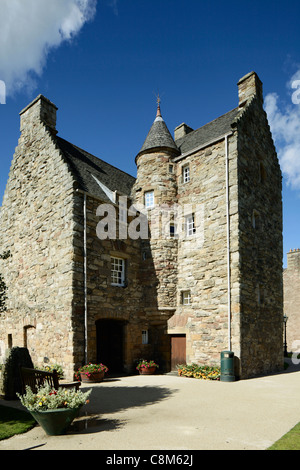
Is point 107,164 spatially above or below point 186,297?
above

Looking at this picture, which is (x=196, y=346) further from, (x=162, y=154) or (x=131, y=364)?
(x=162, y=154)

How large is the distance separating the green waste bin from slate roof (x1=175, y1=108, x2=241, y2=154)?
9749 mm

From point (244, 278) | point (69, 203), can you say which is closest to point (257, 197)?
point (244, 278)

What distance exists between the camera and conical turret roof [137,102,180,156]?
58.7 ft

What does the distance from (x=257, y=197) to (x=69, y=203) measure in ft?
29.6

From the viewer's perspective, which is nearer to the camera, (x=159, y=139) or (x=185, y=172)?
(x=185, y=172)

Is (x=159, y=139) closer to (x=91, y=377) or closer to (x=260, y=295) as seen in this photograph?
(x=260, y=295)

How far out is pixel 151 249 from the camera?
16.8 meters

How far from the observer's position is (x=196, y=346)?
1486 centimetres

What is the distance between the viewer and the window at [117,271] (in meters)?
15.6

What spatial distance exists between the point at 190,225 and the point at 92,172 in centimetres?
569

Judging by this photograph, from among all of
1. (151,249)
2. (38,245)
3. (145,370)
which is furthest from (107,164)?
(145,370)

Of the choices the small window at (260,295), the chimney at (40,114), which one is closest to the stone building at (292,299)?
the small window at (260,295)

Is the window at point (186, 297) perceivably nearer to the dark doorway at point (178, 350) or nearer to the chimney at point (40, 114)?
the dark doorway at point (178, 350)
